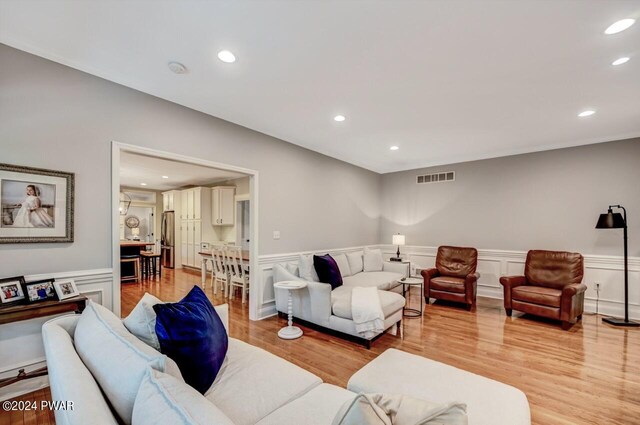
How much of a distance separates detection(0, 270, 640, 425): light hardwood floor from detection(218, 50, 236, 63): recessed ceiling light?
2.89m

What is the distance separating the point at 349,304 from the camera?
329 centimetres

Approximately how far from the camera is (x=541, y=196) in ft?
16.1

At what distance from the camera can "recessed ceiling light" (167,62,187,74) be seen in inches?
94.4

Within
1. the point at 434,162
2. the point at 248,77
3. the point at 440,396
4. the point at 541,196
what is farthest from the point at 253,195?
the point at 541,196

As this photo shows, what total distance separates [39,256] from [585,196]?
7089mm

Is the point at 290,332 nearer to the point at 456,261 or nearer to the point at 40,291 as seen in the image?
the point at 40,291

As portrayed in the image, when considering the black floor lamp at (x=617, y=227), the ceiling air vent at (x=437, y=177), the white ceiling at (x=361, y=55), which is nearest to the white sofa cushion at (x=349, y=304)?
the white ceiling at (x=361, y=55)

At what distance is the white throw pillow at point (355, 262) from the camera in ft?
16.6

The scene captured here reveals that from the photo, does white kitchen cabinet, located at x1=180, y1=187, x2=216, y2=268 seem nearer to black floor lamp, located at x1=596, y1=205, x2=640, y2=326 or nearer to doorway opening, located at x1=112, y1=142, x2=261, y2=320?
doorway opening, located at x1=112, y1=142, x2=261, y2=320

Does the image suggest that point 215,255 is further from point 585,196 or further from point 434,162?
point 585,196

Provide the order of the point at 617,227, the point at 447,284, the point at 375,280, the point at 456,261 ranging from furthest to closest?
the point at 456,261, the point at 447,284, the point at 375,280, the point at 617,227

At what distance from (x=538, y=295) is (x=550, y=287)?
0.58 meters

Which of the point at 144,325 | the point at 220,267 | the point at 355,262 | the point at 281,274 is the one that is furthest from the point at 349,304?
the point at 220,267

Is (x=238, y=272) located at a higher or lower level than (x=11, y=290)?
lower
